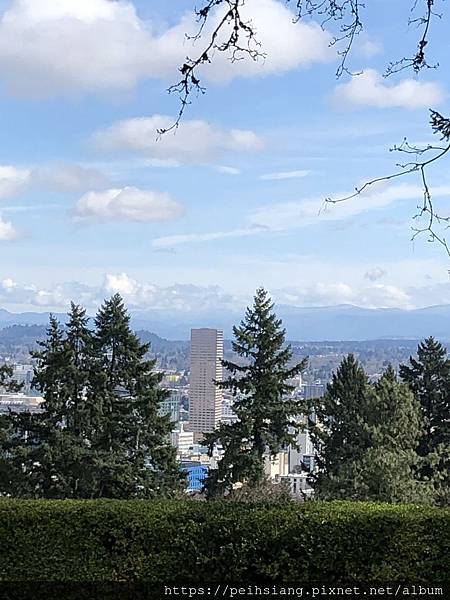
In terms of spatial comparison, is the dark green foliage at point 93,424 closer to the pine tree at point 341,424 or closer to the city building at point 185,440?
the pine tree at point 341,424

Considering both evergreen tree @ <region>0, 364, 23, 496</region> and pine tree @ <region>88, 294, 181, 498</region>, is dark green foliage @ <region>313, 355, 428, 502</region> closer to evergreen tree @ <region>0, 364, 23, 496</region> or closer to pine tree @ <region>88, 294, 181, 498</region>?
pine tree @ <region>88, 294, 181, 498</region>

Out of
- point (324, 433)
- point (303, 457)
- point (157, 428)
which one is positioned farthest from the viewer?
point (303, 457)

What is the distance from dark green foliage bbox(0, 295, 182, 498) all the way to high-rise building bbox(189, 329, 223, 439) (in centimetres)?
955

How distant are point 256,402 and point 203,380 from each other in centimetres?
1528

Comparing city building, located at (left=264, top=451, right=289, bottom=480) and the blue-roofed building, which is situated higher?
city building, located at (left=264, top=451, right=289, bottom=480)

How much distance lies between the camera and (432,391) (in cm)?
2256

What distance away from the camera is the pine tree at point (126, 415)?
18.3 m

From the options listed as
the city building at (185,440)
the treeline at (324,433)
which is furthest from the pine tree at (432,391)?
the city building at (185,440)

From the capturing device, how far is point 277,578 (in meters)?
5.87

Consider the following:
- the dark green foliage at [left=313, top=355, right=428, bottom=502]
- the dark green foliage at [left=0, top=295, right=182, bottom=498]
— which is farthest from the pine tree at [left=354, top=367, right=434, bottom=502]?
the dark green foliage at [left=0, top=295, right=182, bottom=498]

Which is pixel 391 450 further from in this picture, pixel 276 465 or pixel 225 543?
pixel 225 543

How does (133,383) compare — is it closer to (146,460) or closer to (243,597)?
(146,460)

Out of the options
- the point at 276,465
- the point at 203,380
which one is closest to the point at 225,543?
the point at 276,465

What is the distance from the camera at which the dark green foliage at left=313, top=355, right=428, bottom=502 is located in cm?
1772
